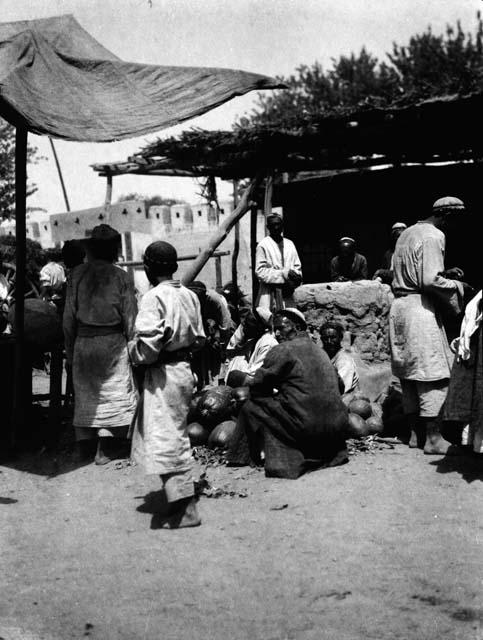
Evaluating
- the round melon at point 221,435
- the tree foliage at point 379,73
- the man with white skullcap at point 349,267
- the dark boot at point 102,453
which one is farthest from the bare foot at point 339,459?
the tree foliage at point 379,73

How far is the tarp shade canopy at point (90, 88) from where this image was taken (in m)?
5.26

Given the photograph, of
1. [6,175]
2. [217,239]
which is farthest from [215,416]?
[6,175]

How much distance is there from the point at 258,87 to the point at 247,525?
323 cm

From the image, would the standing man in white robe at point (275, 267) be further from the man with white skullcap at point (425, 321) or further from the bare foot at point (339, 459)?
the bare foot at point (339, 459)

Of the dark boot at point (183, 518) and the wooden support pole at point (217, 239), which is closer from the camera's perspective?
the dark boot at point (183, 518)

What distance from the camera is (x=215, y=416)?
6668mm

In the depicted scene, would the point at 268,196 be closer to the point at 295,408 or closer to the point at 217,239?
the point at 217,239

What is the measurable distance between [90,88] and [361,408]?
3560mm

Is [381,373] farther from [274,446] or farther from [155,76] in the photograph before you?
[155,76]

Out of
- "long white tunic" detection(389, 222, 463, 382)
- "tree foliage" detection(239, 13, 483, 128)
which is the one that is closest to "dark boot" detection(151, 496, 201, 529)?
"long white tunic" detection(389, 222, 463, 382)

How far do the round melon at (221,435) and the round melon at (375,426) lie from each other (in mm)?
1186

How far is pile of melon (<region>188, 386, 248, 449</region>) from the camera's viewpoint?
6.37 metres

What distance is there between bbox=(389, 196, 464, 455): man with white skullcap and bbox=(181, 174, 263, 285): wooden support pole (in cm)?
239

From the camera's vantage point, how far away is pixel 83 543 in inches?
168
